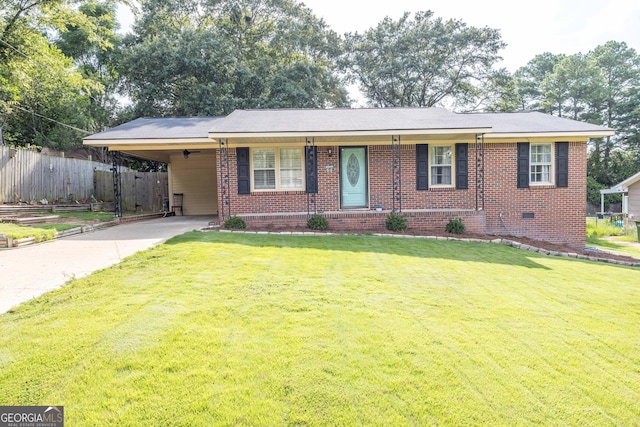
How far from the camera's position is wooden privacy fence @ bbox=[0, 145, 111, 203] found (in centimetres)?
1172

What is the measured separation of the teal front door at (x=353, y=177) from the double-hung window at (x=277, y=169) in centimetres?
133

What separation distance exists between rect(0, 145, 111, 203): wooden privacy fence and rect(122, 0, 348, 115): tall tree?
25.4 ft

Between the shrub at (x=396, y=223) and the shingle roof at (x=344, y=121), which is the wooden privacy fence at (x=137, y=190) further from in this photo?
the shrub at (x=396, y=223)

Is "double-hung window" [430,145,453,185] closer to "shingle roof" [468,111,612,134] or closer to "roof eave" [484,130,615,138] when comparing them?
"roof eave" [484,130,615,138]

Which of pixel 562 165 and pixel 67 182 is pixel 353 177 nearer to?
pixel 562 165

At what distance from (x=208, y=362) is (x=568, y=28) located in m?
17.9

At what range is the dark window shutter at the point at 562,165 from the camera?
36.5 ft

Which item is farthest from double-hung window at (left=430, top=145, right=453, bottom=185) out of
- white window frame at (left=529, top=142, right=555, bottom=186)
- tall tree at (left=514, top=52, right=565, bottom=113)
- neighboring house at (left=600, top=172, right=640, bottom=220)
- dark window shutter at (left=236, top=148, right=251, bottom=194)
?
tall tree at (left=514, top=52, right=565, bottom=113)

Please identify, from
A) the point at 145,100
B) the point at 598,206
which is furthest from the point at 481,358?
the point at 598,206

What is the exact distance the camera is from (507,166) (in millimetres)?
11203

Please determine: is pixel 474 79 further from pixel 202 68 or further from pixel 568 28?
pixel 202 68

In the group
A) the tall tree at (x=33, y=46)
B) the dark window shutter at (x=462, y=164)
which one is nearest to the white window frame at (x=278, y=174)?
the dark window shutter at (x=462, y=164)

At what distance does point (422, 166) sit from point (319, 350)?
9.16 meters

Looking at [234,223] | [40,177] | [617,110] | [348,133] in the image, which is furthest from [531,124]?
[617,110]
